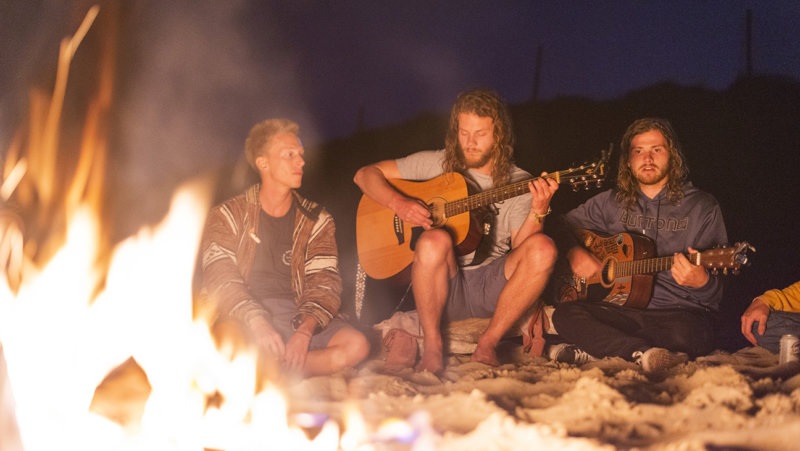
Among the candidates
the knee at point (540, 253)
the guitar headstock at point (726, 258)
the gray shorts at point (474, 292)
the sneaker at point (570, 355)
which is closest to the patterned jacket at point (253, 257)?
the gray shorts at point (474, 292)

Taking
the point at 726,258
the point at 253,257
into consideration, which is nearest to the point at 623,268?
the point at 726,258

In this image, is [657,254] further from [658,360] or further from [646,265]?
[658,360]

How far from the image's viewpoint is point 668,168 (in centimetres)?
341

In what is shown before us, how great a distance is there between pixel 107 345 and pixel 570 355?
2.44 metres

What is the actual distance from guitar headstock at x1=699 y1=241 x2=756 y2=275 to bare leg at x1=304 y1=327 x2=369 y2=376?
1919 millimetres

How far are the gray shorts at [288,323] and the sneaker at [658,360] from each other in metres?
1.59

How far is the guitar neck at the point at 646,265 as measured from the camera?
10.2 ft

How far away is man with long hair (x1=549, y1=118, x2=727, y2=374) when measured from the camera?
306 cm

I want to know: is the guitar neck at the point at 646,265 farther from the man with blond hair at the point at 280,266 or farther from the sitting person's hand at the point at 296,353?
the sitting person's hand at the point at 296,353

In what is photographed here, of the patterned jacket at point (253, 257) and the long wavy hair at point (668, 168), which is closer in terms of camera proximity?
the patterned jacket at point (253, 257)

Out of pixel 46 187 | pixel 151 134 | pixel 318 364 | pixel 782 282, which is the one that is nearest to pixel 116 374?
pixel 318 364

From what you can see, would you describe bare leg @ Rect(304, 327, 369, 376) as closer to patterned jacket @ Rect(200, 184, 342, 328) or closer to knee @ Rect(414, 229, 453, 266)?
patterned jacket @ Rect(200, 184, 342, 328)

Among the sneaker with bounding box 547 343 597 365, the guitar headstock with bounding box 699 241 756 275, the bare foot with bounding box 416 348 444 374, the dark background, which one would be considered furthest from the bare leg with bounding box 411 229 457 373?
the guitar headstock with bounding box 699 241 756 275

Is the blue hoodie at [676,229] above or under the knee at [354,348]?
above
